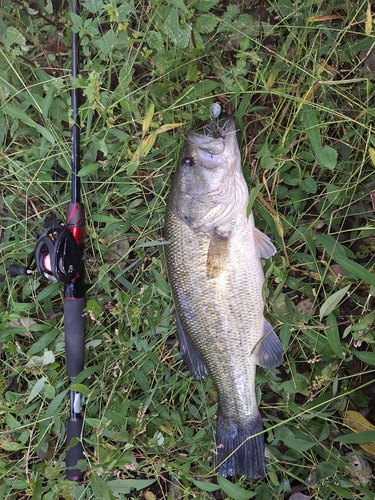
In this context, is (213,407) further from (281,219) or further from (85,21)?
(85,21)

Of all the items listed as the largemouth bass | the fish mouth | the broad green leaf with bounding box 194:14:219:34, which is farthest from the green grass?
the fish mouth

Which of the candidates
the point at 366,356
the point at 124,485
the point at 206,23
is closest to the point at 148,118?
the point at 206,23

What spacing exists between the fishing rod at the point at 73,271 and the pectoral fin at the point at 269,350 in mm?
937

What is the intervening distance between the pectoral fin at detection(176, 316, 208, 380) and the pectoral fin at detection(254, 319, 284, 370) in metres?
0.29

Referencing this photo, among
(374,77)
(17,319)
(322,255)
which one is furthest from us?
(17,319)

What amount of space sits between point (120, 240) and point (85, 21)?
3.88ft

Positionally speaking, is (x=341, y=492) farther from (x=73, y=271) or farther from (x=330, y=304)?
(x=73, y=271)

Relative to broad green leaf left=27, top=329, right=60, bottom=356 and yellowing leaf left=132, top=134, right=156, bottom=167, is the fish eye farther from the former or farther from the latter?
broad green leaf left=27, top=329, right=60, bottom=356

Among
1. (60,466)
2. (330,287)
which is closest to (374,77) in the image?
(330,287)

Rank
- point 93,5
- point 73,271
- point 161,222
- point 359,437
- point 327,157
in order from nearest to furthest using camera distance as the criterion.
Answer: point 359,437 → point 327,157 → point 73,271 → point 93,5 → point 161,222

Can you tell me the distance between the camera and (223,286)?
194 centimetres

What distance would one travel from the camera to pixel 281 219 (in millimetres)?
2117

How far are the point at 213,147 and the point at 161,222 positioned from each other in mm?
558

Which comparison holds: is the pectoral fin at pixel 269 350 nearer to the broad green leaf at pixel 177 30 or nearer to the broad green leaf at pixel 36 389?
the broad green leaf at pixel 36 389
